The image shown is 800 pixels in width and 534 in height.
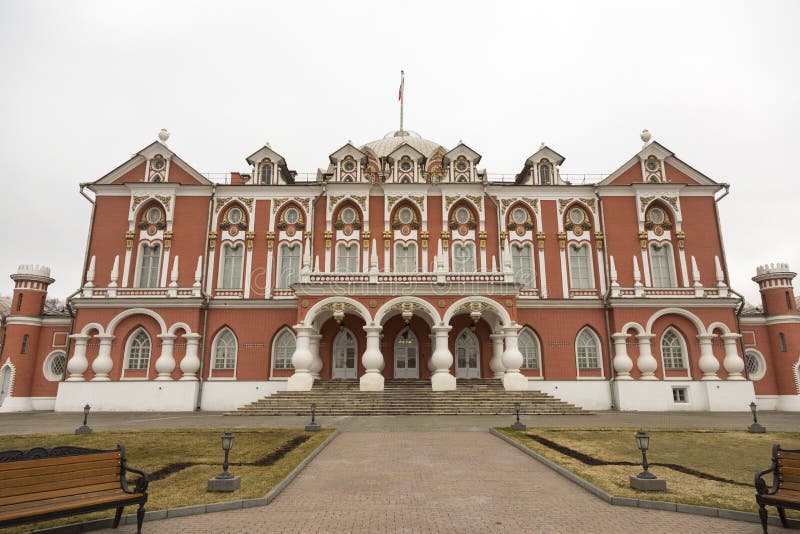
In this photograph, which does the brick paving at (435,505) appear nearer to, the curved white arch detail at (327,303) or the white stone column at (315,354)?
the curved white arch detail at (327,303)

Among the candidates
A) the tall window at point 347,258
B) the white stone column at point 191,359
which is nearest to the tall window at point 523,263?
the tall window at point 347,258

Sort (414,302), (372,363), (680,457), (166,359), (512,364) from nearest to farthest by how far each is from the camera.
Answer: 1. (680,457)
2. (372,363)
3. (512,364)
4. (414,302)
5. (166,359)

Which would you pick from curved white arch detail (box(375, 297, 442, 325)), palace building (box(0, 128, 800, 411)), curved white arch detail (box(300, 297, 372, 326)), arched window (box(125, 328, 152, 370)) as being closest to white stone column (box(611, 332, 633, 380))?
palace building (box(0, 128, 800, 411))

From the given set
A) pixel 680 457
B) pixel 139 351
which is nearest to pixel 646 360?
pixel 680 457

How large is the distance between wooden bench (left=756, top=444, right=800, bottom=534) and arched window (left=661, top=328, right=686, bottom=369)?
2379cm

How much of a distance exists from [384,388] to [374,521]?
1901cm

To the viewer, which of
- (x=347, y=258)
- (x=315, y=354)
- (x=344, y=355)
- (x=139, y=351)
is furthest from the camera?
(x=347, y=258)

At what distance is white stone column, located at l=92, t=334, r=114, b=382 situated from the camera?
89.5 ft

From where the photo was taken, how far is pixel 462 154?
1304 inches

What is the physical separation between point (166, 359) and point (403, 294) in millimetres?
14229

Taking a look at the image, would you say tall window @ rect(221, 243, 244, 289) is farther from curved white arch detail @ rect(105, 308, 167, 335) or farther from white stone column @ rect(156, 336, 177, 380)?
white stone column @ rect(156, 336, 177, 380)

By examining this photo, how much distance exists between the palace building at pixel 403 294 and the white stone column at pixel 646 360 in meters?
0.13

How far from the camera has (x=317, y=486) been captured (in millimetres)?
9367

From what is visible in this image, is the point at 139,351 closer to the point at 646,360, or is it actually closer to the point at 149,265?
the point at 149,265
